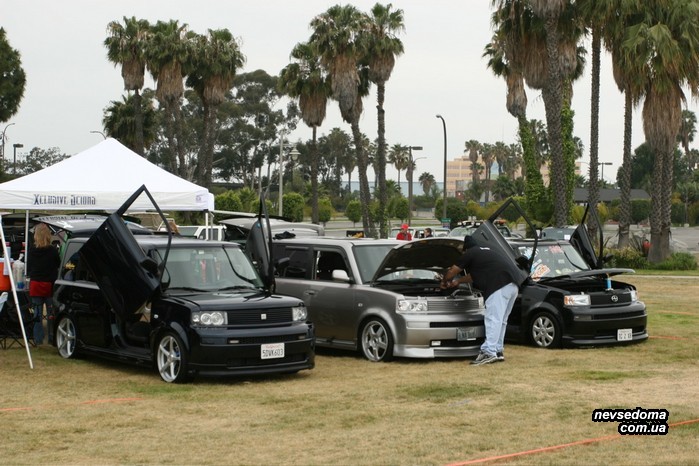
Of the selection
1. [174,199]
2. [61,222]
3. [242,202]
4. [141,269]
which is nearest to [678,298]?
[174,199]

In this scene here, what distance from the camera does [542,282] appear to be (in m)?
15.0

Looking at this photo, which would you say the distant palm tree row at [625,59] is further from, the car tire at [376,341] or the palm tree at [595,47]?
the car tire at [376,341]

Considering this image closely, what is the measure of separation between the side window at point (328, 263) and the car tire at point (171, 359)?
127 inches

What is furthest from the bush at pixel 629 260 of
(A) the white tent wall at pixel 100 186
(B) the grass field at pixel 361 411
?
(B) the grass field at pixel 361 411

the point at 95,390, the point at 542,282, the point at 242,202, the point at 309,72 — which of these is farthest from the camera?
the point at 242,202

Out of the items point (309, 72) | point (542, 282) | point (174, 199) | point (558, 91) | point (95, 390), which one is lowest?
point (95, 390)

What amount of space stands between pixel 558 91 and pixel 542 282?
2236 cm

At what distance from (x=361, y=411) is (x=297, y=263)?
540 cm

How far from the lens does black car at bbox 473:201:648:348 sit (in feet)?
47.2

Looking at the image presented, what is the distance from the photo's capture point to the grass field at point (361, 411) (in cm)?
779

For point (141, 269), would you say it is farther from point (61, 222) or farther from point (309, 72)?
point (309, 72)

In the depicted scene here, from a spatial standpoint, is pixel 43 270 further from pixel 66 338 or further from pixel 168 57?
pixel 168 57

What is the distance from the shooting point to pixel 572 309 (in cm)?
1438

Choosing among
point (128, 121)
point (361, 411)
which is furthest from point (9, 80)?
point (361, 411)
